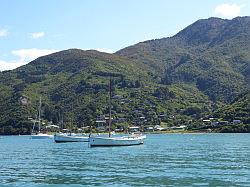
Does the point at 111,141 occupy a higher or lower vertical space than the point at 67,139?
lower

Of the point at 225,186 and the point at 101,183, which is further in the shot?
the point at 101,183

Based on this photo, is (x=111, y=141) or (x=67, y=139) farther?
(x=67, y=139)

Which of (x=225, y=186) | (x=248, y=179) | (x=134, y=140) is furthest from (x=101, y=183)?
(x=134, y=140)

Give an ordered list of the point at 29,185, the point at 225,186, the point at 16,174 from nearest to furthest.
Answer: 1. the point at 225,186
2. the point at 29,185
3. the point at 16,174

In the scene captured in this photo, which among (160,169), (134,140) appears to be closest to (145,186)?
(160,169)

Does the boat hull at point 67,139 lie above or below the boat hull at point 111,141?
above

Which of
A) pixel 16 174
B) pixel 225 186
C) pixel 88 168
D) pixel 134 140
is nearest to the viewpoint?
A: pixel 225 186

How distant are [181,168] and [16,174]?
19760 millimetres

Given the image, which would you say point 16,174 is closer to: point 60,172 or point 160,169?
point 60,172

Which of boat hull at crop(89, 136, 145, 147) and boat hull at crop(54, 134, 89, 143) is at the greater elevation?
boat hull at crop(54, 134, 89, 143)

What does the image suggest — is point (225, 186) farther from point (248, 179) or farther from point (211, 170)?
point (211, 170)

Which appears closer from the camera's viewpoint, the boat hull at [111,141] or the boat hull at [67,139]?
the boat hull at [111,141]

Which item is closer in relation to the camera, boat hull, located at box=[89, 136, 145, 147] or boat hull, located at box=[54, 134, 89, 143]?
boat hull, located at box=[89, 136, 145, 147]

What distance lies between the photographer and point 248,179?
145 feet
